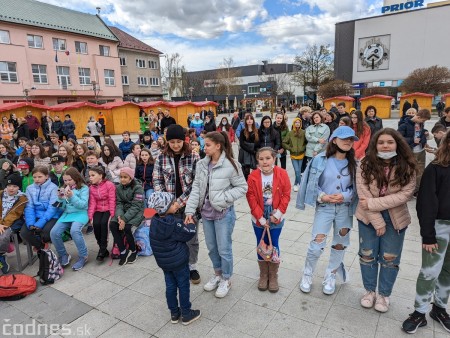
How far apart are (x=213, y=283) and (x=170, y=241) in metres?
1.13

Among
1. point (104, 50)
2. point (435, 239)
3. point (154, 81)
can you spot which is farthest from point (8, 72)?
point (435, 239)

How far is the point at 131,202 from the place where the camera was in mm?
4551

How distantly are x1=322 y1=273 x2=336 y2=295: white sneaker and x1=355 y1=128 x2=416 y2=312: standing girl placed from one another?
0.34 metres

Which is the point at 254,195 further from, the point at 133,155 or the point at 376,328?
the point at 133,155

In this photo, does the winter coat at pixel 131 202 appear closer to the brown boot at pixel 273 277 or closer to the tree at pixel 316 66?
the brown boot at pixel 273 277

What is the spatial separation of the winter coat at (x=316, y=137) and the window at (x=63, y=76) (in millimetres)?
33300

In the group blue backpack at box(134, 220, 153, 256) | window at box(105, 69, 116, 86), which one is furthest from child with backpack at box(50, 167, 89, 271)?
window at box(105, 69, 116, 86)

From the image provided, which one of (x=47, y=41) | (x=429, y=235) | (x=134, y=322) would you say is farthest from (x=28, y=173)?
(x=47, y=41)

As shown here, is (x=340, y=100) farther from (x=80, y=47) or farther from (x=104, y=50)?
(x=80, y=47)

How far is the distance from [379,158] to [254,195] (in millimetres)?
1328

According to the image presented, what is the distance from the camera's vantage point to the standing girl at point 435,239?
2.52 metres

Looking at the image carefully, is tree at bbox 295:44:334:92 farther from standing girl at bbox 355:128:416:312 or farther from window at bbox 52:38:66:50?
standing girl at bbox 355:128:416:312

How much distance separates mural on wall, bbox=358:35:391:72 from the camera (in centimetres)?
5854

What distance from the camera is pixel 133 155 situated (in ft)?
20.9
